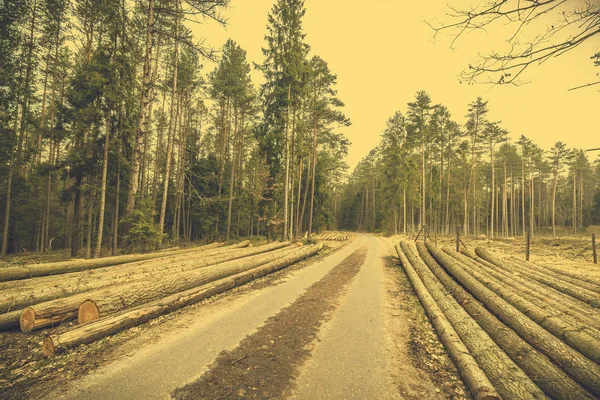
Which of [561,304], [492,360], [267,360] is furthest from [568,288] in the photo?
[267,360]

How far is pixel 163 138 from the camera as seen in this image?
27.2 metres

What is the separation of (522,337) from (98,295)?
8207 mm

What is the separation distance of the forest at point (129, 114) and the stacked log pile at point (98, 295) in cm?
435

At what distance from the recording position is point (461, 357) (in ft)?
12.0

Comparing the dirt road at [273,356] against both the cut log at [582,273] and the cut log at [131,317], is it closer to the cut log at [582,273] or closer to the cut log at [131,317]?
the cut log at [131,317]

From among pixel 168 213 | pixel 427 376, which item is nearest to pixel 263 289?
pixel 427 376

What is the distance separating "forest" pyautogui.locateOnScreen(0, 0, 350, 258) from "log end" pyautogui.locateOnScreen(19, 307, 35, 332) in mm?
6561

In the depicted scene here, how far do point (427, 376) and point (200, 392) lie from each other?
3312 mm

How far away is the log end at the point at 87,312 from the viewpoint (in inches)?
174

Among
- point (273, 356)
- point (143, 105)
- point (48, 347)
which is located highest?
point (143, 105)

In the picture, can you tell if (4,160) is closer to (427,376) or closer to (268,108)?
(268,108)

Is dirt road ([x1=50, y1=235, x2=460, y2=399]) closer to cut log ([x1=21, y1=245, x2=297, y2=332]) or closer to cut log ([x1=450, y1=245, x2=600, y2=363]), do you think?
cut log ([x1=21, y1=245, x2=297, y2=332])

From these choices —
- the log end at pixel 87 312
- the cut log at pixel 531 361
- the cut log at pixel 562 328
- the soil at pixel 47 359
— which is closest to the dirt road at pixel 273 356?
the soil at pixel 47 359

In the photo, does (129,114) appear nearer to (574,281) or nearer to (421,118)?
(574,281)
